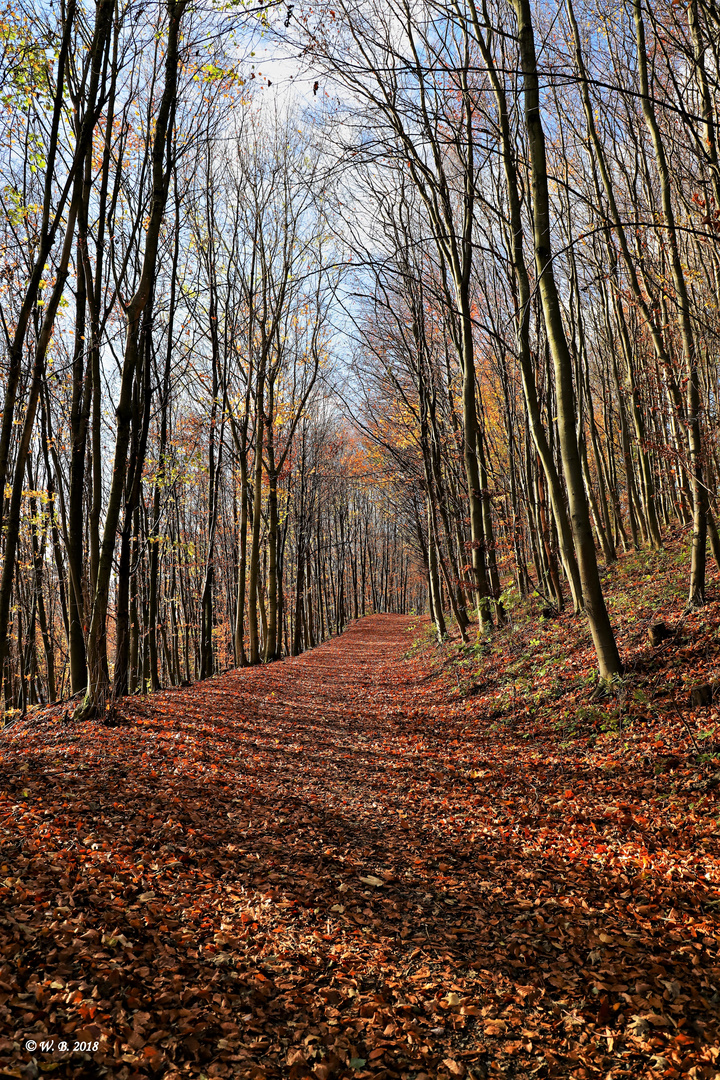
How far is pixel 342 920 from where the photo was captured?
338 centimetres

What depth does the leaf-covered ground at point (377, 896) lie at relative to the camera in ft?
7.97

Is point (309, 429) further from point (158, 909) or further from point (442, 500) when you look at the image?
point (158, 909)

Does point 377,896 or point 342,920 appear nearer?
point 342,920

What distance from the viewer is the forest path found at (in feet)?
7.89

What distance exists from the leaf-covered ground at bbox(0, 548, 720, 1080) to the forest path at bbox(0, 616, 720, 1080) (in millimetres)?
15

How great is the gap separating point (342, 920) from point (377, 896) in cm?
36

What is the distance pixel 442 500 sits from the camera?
13.4 m

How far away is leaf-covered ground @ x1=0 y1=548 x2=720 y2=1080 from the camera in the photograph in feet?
7.97

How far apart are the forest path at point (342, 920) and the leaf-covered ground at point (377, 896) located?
0.01m

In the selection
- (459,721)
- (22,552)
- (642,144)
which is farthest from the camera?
(22,552)

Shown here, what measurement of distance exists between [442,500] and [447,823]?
370 inches

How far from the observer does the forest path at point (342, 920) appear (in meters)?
2.40

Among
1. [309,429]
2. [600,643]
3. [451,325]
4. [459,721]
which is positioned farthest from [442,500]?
[309,429]

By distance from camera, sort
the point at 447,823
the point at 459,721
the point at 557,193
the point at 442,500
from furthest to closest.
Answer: the point at 442,500, the point at 557,193, the point at 459,721, the point at 447,823
